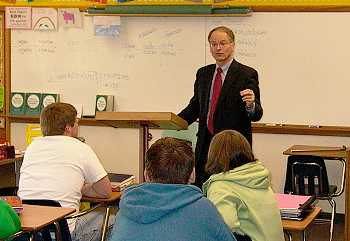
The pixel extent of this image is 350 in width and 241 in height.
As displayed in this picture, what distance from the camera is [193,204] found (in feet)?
7.34

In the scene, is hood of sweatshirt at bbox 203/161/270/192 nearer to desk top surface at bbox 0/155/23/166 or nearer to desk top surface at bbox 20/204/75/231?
desk top surface at bbox 20/204/75/231

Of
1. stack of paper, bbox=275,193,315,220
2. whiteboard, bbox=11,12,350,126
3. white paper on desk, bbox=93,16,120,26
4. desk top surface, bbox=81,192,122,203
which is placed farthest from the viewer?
white paper on desk, bbox=93,16,120,26

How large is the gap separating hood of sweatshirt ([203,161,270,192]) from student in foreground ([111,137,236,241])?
33.3 inches

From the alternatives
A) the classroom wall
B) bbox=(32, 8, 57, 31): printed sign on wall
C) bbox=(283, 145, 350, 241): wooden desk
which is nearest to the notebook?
bbox=(283, 145, 350, 241): wooden desk

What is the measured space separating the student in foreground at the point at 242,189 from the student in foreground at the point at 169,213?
0.84 meters

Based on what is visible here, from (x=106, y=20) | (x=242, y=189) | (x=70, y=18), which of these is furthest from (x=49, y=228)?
(x=70, y=18)

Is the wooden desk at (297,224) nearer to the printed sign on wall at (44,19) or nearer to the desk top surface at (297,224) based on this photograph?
the desk top surface at (297,224)

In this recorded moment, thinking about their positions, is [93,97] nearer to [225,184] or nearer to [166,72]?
[166,72]

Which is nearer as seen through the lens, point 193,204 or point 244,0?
point 193,204

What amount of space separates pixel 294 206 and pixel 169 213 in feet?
5.10

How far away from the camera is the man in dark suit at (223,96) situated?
4430 millimetres

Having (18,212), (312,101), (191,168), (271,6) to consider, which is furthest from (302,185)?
(191,168)

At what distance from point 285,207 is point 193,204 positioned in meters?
1.49

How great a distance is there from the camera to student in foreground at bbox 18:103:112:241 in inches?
151
